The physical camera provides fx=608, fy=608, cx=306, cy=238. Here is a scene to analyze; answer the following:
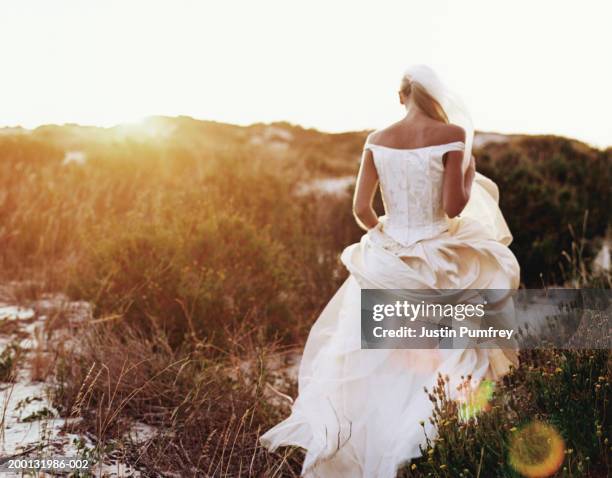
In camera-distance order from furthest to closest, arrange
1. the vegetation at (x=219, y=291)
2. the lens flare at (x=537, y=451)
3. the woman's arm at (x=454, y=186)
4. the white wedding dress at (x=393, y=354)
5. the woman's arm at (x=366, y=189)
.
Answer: the woman's arm at (x=366, y=189) → the woman's arm at (x=454, y=186) → the white wedding dress at (x=393, y=354) → the vegetation at (x=219, y=291) → the lens flare at (x=537, y=451)

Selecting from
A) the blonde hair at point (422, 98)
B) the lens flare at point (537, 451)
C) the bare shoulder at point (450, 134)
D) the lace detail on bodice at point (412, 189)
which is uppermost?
the blonde hair at point (422, 98)

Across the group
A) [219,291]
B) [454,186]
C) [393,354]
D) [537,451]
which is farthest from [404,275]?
[219,291]

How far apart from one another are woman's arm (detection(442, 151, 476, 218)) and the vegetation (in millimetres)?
916

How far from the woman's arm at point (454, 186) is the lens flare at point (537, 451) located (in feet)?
4.07

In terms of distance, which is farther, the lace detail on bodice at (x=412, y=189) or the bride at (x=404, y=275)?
the lace detail on bodice at (x=412, y=189)

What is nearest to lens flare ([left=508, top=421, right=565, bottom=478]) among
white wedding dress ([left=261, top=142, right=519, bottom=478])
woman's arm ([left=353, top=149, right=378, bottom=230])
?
white wedding dress ([left=261, top=142, right=519, bottom=478])

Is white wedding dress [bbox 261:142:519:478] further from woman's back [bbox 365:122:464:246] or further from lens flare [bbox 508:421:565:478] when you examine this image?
lens flare [bbox 508:421:565:478]

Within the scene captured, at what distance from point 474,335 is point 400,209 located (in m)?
0.83

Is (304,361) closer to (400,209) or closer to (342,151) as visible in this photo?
(400,209)

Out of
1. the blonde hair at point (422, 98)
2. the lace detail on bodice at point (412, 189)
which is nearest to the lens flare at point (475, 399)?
the lace detail on bodice at point (412, 189)

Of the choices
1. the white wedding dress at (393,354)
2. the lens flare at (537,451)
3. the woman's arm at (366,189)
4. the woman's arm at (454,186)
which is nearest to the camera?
the lens flare at (537,451)

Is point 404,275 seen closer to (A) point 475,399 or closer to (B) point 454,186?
(B) point 454,186

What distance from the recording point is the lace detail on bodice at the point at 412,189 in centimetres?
341

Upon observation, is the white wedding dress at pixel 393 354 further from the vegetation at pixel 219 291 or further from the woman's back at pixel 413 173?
the vegetation at pixel 219 291
